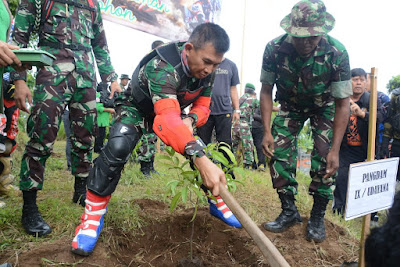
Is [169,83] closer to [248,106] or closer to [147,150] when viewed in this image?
[147,150]

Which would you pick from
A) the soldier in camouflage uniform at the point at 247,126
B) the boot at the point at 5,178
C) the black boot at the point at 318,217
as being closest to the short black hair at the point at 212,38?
the black boot at the point at 318,217

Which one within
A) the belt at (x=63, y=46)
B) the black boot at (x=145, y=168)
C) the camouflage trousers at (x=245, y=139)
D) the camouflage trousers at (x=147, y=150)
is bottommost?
the camouflage trousers at (x=245, y=139)

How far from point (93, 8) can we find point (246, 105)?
15.0ft

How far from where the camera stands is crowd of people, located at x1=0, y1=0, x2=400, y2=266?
1.79m

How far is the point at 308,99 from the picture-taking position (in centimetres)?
242

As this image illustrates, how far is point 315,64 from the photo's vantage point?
2275 mm

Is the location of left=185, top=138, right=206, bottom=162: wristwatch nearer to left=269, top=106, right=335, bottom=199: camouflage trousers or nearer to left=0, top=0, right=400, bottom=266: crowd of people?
left=0, top=0, right=400, bottom=266: crowd of people

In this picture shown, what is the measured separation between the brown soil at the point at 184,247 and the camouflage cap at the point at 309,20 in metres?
1.58

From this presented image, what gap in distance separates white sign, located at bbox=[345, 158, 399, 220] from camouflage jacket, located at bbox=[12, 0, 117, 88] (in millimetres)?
1997

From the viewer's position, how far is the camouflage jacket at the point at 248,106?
6387mm

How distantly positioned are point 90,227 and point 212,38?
56.7 inches

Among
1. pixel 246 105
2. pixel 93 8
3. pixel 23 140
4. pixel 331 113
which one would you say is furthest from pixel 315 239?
pixel 23 140

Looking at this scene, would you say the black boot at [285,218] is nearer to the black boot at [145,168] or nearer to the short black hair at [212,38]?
the short black hair at [212,38]

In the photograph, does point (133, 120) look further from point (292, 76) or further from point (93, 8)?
point (292, 76)
